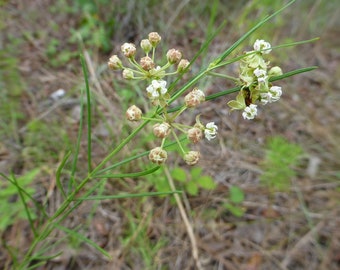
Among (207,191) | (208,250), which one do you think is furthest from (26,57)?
(208,250)

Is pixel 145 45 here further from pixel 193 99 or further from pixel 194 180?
pixel 194 180

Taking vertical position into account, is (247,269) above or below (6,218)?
below

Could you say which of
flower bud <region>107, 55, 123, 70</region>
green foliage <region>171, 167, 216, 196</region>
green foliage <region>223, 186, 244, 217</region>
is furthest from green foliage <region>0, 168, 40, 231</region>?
green foliage <region>223, 186, 244, 217</region>

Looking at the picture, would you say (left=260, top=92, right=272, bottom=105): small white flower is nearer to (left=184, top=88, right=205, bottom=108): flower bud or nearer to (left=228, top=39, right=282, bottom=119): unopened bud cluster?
(left=228, top=39, right=282, bottom=119): unopened bud cluster

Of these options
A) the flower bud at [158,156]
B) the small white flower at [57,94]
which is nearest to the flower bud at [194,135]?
the flower bud at [158,156]

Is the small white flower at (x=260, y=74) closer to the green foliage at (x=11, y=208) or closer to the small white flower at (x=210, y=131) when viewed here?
the small white flower at (x=210, y=131)

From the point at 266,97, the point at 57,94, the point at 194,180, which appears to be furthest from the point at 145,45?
the point at 57,94

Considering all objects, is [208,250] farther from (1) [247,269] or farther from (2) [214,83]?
(2) [214,83]
